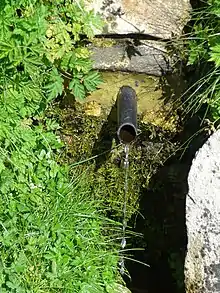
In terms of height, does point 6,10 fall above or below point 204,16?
below

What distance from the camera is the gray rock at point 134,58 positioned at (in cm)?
332

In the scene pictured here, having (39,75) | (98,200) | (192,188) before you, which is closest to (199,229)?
(192,188)

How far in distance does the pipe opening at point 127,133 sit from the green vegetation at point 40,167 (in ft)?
0.84

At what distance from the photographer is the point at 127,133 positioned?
3207 mm

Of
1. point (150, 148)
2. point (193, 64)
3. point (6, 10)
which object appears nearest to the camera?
point (6, 10)

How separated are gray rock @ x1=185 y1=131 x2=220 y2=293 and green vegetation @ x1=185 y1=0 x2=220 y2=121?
0.24m

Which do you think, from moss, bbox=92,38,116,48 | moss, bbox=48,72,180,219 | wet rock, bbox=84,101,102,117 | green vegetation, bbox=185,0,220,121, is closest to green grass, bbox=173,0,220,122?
green vegetation, bbox=185,0,220,121

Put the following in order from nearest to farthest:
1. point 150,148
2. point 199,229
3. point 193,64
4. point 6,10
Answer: point 6,10
point 199,229
point 193,64
point 150,148

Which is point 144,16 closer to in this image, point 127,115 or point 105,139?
point 127,115

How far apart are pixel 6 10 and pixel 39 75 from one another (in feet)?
1.14

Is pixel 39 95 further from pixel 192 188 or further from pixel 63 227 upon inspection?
pixel 192 188

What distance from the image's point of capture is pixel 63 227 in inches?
125

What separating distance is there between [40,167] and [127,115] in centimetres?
51

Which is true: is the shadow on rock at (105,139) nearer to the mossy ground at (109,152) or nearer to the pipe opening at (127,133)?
the mossy ground at (109,152)
